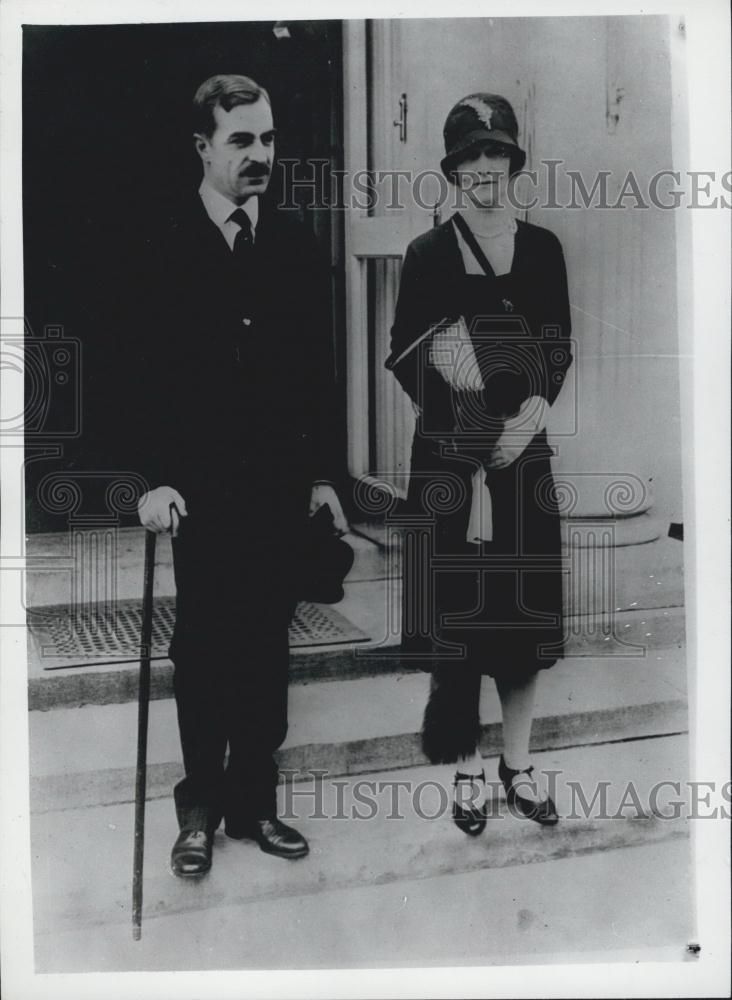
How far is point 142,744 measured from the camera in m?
2.13

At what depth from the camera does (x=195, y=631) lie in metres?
2.14

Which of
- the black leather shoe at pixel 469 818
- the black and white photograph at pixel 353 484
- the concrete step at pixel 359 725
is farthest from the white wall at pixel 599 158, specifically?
the black leather shoe at pixel 469 818

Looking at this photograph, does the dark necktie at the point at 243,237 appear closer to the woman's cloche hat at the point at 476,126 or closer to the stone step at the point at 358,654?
the woman's cloche hat at the point at 476,126

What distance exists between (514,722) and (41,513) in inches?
48.5

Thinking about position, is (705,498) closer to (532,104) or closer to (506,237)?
(506,237)

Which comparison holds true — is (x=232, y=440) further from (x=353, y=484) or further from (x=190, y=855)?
(x=190, y=855)

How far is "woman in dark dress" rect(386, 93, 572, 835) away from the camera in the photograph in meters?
2.15

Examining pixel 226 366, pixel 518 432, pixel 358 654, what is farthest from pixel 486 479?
pixel 226 366

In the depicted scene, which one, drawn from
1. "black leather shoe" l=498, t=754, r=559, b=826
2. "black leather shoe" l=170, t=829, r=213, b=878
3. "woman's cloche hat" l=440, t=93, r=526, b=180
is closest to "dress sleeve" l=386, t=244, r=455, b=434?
"woman's cloche hat" l=440, t=93, r=526, b=180

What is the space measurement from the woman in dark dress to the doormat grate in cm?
37

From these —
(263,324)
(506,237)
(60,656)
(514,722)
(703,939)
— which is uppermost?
(506,237)

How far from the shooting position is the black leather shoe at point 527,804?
2223mm

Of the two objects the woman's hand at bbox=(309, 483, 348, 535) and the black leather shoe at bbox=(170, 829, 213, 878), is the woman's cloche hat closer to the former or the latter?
the woman's hand at bbox=(309, 483, 348, 535)

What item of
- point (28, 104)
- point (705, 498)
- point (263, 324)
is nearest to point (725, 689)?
point (705, 498)
